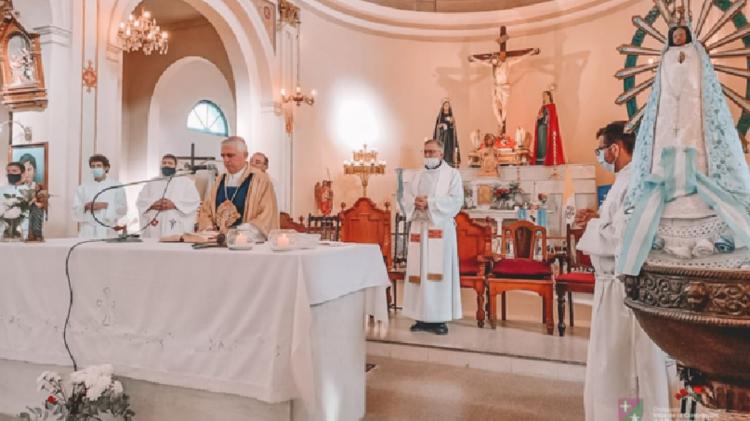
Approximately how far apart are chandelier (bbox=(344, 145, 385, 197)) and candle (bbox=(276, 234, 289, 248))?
762 centimetres

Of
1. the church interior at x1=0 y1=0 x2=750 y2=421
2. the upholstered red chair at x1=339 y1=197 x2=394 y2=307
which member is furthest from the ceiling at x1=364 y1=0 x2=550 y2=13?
the upholstered red chair at x1=339 y1=197 x2=394 y2=307

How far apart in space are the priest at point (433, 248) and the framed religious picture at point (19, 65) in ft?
13.8

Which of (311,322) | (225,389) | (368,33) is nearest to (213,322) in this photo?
(225,389)

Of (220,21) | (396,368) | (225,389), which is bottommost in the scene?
(396,368)

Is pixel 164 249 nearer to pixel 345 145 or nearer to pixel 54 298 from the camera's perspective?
pixel 54 298

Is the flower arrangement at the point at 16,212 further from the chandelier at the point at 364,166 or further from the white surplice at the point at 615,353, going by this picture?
the chandelier at the point at 364,166

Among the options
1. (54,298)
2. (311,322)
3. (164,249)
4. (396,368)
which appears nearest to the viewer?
(311,322)

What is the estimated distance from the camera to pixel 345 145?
1095 cm

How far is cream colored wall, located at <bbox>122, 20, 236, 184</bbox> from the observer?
34.4 ft

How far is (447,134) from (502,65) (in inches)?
73.3

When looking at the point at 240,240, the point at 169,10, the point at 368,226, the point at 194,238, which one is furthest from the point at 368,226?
the point at 169,10

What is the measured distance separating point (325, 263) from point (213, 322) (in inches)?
27.2

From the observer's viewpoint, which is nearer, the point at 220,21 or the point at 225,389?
the point at 225,389

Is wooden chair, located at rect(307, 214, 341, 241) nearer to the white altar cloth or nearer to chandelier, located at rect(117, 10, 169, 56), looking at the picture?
chandelier, located at rect(117, 10, 169, 56)
